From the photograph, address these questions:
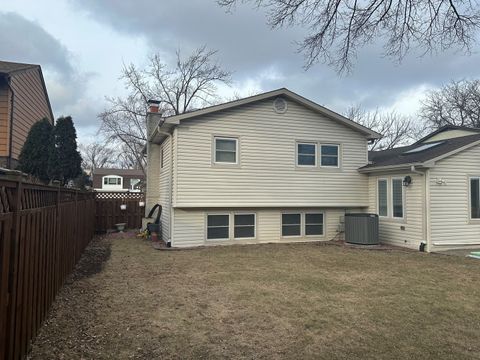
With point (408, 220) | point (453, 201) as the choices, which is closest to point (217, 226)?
point (408, 220)

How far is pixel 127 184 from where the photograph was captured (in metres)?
50.8

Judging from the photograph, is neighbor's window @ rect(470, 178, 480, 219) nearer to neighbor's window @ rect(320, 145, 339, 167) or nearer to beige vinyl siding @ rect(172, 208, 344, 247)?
beige vinyl siding @ rect(172, 208, 344, 247)

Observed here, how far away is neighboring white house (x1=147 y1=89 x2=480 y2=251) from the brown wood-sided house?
5.57m

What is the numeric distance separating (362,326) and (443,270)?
14.7ft

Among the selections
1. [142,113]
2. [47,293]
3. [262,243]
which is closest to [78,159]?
[262,243]

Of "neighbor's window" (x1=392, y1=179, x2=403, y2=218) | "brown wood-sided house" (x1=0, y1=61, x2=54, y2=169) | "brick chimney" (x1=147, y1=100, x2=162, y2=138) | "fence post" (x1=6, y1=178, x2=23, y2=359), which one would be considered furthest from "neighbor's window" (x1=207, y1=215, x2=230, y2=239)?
"fence post" (x1=6, y1=178, x2=23, y2=359)

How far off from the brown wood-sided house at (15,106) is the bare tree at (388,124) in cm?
2763

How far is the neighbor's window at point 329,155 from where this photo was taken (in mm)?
12609

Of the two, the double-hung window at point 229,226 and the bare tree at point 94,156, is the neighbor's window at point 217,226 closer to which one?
the double-hung window at point 229,226

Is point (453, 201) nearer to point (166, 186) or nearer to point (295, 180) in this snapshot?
point (295, 180)

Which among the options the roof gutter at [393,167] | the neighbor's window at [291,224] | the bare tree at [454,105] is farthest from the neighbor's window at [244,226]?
the bare tree at [454,105]

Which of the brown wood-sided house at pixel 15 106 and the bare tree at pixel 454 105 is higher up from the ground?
the bare tree at pixel 454 105

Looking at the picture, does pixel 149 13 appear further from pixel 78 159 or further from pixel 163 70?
pixel 163 70

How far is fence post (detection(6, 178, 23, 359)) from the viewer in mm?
2850
